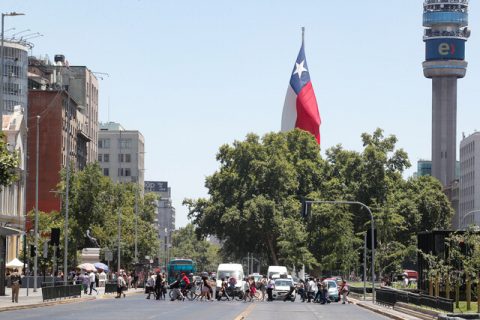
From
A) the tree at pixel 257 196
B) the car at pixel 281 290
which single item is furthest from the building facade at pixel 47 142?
the car at pixel 281 290

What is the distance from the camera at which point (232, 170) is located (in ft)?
426

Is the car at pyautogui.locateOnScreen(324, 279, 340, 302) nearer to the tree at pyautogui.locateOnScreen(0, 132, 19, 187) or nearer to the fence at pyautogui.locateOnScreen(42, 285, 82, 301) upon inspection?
the fence at pyautogui.locateOnScreen(42, 285, 82, 301)

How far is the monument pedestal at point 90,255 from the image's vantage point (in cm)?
10738

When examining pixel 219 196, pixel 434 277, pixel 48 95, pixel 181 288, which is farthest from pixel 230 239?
pixel 434 277

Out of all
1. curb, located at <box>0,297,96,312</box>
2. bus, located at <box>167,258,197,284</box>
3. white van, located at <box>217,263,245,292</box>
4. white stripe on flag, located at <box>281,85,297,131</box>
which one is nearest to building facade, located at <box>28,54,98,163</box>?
white stripe on flag, located at <box>281,85,297,131</box>

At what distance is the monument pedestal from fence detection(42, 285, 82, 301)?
3673cm

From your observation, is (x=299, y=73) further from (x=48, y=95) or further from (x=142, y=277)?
(x=142, y=277)

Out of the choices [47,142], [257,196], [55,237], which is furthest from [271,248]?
[55,237]

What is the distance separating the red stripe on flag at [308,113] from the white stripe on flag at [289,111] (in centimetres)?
83

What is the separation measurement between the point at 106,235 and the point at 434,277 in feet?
193

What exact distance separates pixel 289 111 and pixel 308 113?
3075 mm

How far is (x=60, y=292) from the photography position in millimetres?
64000

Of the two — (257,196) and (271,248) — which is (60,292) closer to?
(257,196)

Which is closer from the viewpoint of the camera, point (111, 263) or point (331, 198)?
point (331, 198)
